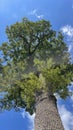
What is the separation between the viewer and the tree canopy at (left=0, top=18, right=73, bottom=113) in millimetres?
13352

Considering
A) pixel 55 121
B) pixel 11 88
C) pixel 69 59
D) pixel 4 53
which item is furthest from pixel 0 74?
pixel 55 121

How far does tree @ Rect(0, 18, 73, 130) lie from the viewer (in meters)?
12.2

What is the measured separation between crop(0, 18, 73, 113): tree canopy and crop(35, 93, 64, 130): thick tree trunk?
0.56 m

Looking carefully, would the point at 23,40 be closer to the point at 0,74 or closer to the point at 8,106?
the point at 0,74

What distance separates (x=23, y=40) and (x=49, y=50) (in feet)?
6.27

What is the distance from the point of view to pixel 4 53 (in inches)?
742

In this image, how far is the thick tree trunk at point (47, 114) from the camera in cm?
1060

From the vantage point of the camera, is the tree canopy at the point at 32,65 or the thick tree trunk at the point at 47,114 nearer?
the thick tree trunk at the point at 47,114

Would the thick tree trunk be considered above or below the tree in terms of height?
below

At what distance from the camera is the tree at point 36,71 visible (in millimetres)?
12172

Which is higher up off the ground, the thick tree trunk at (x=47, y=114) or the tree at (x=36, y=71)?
the tree at (x=36, y=71)

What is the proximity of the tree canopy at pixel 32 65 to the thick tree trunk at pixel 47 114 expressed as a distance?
0.56 metres

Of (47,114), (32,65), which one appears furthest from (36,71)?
(47,114)

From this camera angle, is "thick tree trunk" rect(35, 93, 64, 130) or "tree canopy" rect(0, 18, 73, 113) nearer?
"thick tree trunk" rect(35, 93, 64, 130)
